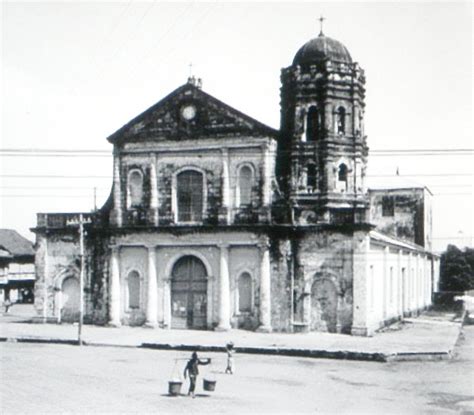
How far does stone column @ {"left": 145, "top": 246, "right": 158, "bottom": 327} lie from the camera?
37375 mm

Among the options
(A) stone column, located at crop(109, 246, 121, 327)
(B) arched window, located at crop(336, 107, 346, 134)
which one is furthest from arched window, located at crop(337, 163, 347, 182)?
(A) stone column, located at crop(109, 246, 121, 327)

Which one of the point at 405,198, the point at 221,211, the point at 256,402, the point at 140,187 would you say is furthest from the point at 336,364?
the point at 405,198

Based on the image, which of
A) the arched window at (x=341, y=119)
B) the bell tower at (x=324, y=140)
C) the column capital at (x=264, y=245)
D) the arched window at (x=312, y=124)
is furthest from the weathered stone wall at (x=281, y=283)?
the arched window at (x=341, y=119)

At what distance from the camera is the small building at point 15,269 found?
60875 mm

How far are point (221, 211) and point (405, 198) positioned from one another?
29196 mm

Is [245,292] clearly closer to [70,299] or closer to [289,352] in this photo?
[289,352]

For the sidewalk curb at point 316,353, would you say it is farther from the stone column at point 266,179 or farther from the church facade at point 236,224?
the stone column at point 266,179

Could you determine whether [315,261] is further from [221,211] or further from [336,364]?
[336,364]

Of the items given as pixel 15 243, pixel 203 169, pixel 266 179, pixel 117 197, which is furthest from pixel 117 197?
pixel 15 243

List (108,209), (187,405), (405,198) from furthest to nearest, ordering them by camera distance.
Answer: (405,198) < (108,209) < (187,405)

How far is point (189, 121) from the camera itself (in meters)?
37.3

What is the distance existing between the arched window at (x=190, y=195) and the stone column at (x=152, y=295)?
2.39 metres

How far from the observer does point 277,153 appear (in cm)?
3744

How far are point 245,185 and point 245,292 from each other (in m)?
5.14
